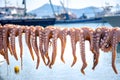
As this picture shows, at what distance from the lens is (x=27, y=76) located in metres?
47.7

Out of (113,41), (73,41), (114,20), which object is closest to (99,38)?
(113,41)

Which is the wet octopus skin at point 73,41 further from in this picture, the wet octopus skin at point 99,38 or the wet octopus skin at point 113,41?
the wet octopus skin at point 113,41

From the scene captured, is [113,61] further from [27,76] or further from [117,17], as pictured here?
[117,17]

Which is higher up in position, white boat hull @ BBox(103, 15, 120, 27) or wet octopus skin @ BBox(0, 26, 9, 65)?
wet octopus skin @ BBox(0, 26, 9, 65)

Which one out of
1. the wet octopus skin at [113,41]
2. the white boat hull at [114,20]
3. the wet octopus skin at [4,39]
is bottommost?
the white boat hull at [114,20]


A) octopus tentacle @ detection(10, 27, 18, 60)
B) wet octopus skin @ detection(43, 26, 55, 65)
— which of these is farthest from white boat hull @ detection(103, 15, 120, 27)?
wet octopus skin @ detection(43, 26, 55, 65)

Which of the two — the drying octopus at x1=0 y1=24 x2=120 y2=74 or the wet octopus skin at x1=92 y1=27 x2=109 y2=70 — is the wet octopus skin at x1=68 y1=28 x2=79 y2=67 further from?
the wet octopus skin at x1=92 y1=27 x2=109 y2=70

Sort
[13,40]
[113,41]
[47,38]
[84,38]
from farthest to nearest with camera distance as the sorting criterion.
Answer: [13,40], [47,38], [84,38], [113,41]

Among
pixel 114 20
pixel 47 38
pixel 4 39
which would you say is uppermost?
pixel 47 38

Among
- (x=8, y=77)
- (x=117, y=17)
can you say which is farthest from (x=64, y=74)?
(x=117, y=17)

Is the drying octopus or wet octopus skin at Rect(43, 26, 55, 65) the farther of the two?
wet octopus skin at Rect(43, 26, 55, 65)

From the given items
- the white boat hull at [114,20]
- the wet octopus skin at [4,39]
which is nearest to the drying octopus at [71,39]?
the wet octopus skin at [4,39]

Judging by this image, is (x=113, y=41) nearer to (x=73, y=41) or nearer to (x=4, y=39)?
(x=73, y=41)

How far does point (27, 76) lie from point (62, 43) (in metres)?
42.3
